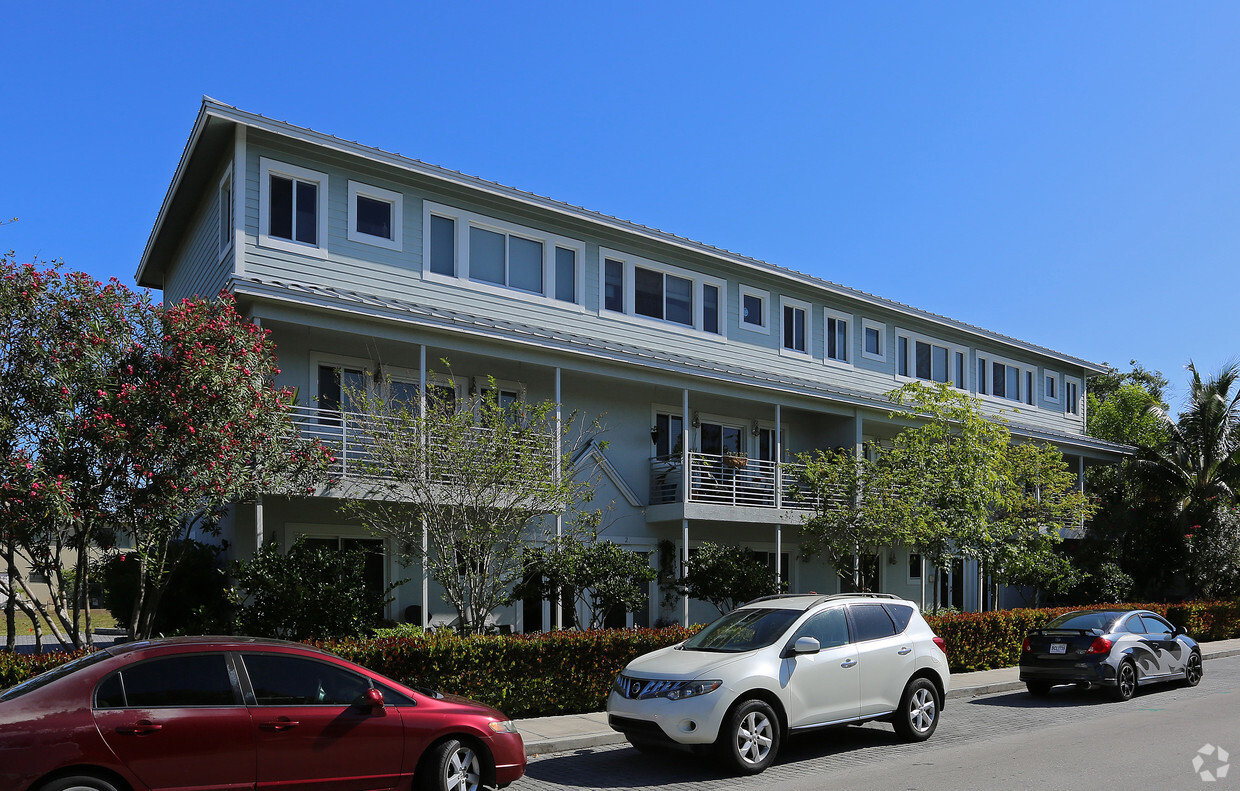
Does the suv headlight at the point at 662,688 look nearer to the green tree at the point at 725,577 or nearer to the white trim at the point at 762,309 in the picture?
the green tree at the point at 725,577

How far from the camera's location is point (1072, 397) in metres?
34.2

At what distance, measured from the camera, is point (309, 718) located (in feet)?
24.0

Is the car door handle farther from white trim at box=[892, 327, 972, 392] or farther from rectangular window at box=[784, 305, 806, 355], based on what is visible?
white trim at box=[892, 327, 972, 392]

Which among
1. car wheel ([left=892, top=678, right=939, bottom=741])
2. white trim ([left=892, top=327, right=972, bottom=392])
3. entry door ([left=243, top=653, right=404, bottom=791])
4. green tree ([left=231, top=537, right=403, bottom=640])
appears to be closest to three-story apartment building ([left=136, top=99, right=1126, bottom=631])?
white trim ([left=892, top=327, right=972, bottom=392])

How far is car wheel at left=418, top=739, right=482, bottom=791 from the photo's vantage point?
7703 mm

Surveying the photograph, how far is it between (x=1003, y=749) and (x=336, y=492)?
9578mm

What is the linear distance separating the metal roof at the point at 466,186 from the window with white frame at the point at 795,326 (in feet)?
1.95

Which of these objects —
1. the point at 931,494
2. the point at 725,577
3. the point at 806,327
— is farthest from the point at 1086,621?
the point at 806,327

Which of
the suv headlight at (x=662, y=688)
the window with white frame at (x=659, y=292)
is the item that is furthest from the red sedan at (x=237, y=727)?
the window with white frame at (x=659, y=292)

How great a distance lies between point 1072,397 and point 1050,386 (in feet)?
6.01

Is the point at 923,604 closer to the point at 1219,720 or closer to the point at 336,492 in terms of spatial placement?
the point at 1219,720

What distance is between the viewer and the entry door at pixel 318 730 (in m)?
7.12

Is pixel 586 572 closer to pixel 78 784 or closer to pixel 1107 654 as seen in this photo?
pixel 1107 654

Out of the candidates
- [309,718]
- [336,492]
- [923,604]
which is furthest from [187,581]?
[923,604]
